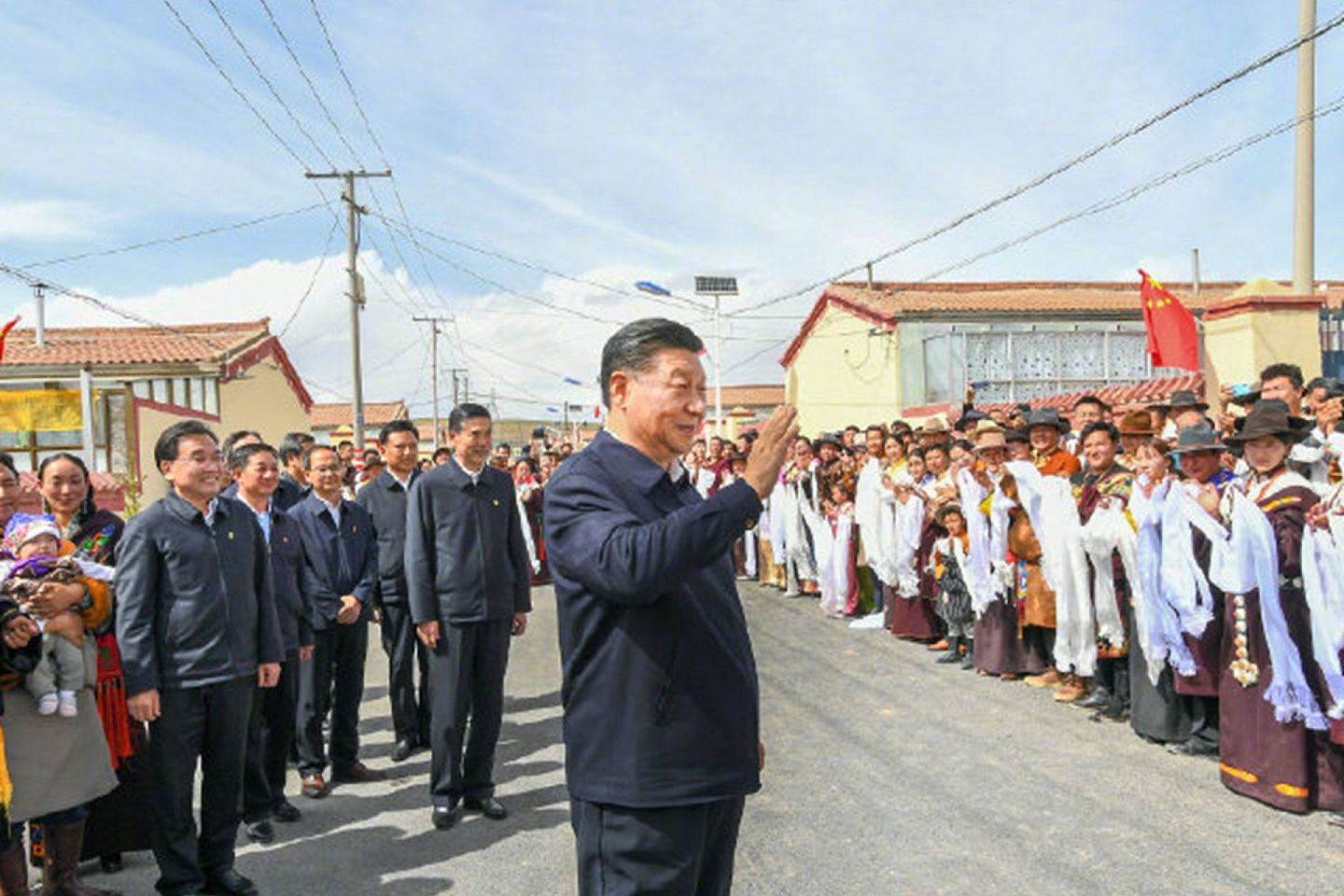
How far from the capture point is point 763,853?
A: 171 inches

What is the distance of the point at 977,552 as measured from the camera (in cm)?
789

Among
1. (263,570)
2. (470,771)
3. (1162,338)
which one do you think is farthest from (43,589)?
(1162,338)

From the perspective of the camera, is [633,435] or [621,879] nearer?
[621,879]

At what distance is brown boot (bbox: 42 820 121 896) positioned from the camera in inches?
157

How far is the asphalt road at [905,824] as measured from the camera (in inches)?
159

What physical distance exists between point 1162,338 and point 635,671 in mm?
11582

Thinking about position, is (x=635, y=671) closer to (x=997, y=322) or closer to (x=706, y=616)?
(x=706, y=616)

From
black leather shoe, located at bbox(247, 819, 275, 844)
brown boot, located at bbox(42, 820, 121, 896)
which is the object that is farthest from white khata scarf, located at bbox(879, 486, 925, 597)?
brown boot, located at bbox(42, 820, 121, 896)

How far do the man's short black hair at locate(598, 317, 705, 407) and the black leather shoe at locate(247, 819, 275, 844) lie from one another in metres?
3.68

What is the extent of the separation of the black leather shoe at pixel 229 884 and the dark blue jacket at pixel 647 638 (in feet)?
8.72

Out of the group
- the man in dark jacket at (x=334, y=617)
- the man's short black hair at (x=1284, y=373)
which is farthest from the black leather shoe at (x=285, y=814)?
the man's short black hair at (x=1284, y=373)

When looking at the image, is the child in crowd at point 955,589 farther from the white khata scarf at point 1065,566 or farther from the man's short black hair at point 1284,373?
the man's short black hair at point 1284,373

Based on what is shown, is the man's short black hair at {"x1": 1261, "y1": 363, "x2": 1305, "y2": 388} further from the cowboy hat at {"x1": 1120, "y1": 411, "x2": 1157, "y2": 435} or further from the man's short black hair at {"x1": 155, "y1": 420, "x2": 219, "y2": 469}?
the man's short black hair at {"x1": 155, "y1": 420, "x2": 219, "y2": 469}

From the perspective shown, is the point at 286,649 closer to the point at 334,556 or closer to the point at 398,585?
the point at 334,556
